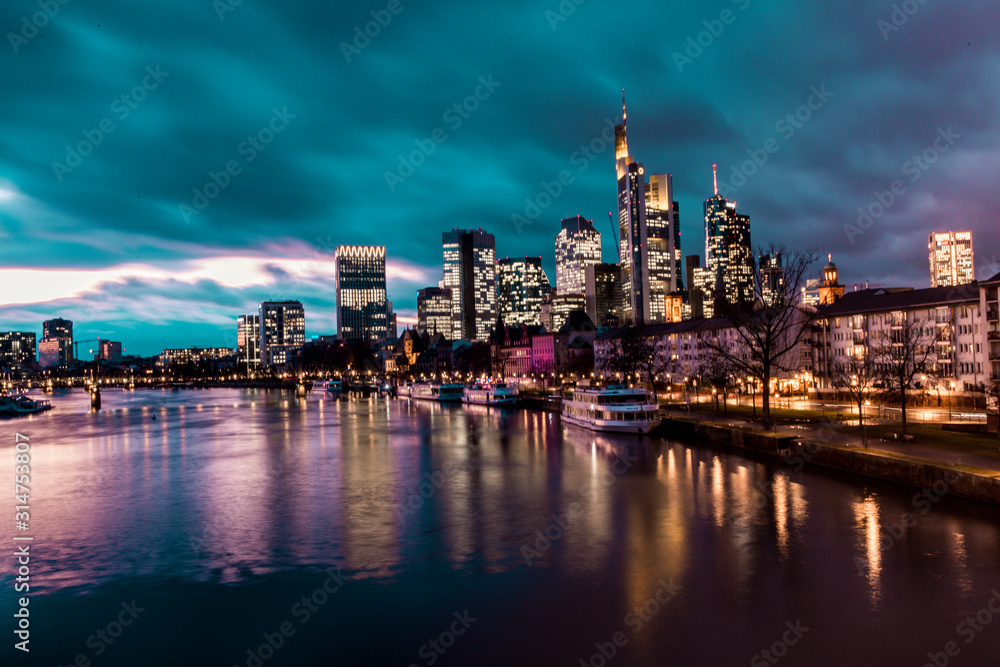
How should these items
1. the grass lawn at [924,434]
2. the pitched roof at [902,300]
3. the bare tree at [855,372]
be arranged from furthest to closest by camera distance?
the pitched roof at [902,300]
the bare tree at [855,372]
the grass lawn at [924,434]

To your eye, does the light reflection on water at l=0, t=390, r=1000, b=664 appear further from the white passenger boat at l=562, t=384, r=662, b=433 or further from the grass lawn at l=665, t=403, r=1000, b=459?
the white passenger boat at l=562, t=384, r=662, b=433

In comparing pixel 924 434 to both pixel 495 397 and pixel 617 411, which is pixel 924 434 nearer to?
pixel 617 411

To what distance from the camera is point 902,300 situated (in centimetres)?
9050

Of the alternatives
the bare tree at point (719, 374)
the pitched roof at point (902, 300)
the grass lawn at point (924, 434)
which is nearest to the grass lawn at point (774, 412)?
the grass lawn at point (924, 434)

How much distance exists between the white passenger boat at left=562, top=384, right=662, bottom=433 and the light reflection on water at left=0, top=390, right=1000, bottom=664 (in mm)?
7627

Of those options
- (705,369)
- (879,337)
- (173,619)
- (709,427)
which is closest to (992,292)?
(879,337)

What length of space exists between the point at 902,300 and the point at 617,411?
46.7 meters

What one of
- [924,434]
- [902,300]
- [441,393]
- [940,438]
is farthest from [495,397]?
[940,438]

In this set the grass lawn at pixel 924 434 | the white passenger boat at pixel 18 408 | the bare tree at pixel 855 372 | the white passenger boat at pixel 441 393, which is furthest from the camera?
the white passenger boat at pixel 441 393

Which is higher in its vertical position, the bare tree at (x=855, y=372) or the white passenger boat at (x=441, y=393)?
the bare tree at (x=855, y=372)

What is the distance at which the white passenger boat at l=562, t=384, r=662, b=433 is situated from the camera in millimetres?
65188

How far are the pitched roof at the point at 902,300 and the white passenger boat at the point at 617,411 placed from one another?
38363mm

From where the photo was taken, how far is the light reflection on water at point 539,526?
2344 centimetres

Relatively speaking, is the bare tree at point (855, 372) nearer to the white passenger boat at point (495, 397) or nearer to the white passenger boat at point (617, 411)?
the white passenger boat at point (617, 411)
